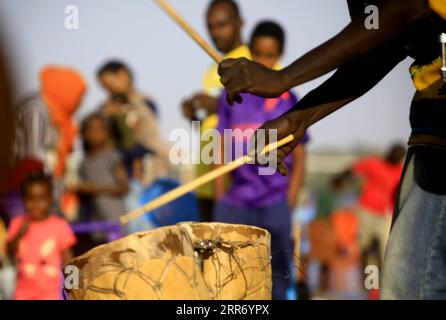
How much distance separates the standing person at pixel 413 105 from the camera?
11.6 ft

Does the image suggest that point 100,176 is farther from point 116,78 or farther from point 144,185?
point 116,78

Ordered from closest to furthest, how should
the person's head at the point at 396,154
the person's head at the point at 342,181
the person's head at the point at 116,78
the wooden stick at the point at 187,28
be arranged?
the wooden stick at the point at 187,28 → the person's head at the point at 396,154 → the person's head at the point at 116,78 → the person's head at the point at 342,181

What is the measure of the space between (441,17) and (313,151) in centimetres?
1119

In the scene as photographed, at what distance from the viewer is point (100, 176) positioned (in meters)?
9.24

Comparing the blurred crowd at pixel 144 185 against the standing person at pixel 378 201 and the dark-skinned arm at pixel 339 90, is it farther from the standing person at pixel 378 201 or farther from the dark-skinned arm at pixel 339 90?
the dark-skinned arm at pixel 339 90

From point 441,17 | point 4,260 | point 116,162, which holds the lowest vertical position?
point 4,260

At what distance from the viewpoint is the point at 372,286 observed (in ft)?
16.9

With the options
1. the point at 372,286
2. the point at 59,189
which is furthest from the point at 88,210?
the point at 372,286

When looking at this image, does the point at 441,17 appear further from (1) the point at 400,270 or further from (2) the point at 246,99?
(2) the point at 246,99

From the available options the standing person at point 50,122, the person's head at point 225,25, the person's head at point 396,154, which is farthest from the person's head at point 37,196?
the person's head at point 396,154

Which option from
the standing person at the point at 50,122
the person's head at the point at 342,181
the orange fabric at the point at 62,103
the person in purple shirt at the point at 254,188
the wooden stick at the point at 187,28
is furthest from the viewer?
the person's head at the point at 342,181

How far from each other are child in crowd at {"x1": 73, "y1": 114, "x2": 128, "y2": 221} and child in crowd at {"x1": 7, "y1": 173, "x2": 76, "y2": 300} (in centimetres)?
135

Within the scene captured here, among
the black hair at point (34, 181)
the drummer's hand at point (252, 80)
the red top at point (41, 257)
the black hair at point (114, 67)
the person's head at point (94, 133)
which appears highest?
the black hair at point (114, 67)

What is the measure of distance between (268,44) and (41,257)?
1983 mm
